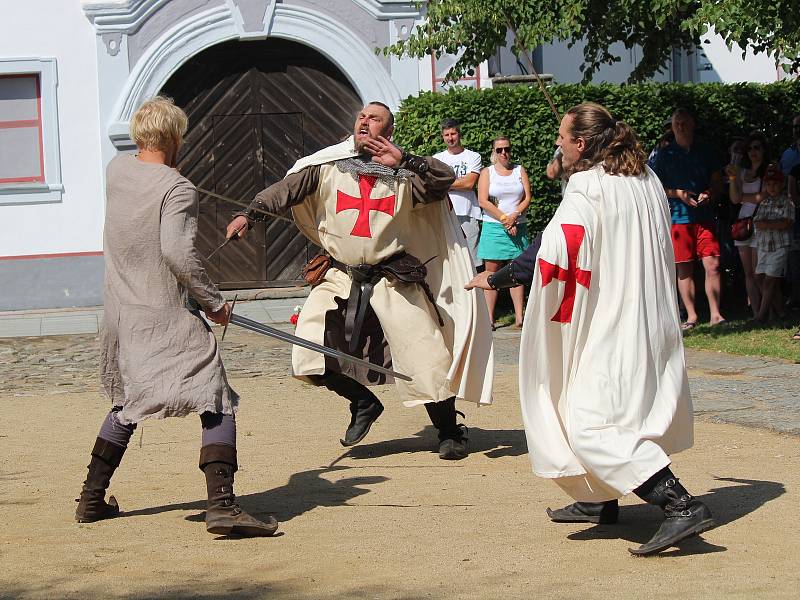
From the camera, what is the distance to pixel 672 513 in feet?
16.0

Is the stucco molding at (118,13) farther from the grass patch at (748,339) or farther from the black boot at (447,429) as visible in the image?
the black boot at (447,429)

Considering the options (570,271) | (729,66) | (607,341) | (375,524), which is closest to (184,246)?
(375,524)

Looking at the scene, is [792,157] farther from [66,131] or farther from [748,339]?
[66,131]

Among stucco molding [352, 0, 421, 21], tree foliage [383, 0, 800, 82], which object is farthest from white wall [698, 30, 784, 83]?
tree foliage [383, 0, 800, 82]

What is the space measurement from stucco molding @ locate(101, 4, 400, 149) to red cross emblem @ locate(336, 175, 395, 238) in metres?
8.44

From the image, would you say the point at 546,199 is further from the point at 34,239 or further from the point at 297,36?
the point at 34,239

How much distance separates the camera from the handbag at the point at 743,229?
12.0m

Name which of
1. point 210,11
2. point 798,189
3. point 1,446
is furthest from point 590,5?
point 1,446

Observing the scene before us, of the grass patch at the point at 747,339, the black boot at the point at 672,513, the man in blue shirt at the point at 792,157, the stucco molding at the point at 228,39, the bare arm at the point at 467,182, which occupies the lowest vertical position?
the black boot at the point at 672,513

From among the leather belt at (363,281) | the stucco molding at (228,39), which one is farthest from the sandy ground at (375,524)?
the stucco molding at (228,39)

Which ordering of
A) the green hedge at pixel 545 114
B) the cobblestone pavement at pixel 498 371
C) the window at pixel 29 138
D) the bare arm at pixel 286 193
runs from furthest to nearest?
the window at pixel 29 138, the green hedge at pixel 545 114, the cobblestone pavement at pixel 498 371, the bare arm at pixel 286 193

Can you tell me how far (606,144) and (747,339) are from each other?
21.2ft

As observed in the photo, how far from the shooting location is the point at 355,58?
15195 mm

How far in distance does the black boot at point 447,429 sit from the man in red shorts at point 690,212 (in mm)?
5344
